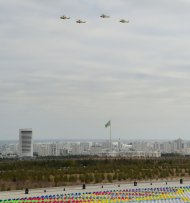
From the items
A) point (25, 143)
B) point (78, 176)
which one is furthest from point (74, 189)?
point (25, 143)

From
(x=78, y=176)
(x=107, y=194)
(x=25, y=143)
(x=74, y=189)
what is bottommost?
(x=107, y=194)

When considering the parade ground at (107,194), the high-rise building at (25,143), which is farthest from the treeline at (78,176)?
the high-rise building at (25,143)

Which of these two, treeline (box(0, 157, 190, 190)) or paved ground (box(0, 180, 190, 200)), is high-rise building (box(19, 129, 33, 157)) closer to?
treeline (box(0, 157, 190, 190))

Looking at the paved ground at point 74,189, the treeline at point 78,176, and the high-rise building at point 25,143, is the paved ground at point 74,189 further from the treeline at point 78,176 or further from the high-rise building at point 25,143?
the high-rise building at point 25,143

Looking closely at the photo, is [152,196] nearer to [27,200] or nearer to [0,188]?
[27,200]

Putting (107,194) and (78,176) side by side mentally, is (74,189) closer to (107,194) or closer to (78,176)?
(107,194)

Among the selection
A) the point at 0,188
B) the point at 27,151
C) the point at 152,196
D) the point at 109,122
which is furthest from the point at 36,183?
the point at 27,151

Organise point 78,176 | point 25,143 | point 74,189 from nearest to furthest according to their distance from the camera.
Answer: point 74,189 → point 78,176 → point 25,143

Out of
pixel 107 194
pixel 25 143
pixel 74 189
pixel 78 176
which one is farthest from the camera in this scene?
pixel 25 143

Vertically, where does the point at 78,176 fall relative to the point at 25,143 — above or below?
below
